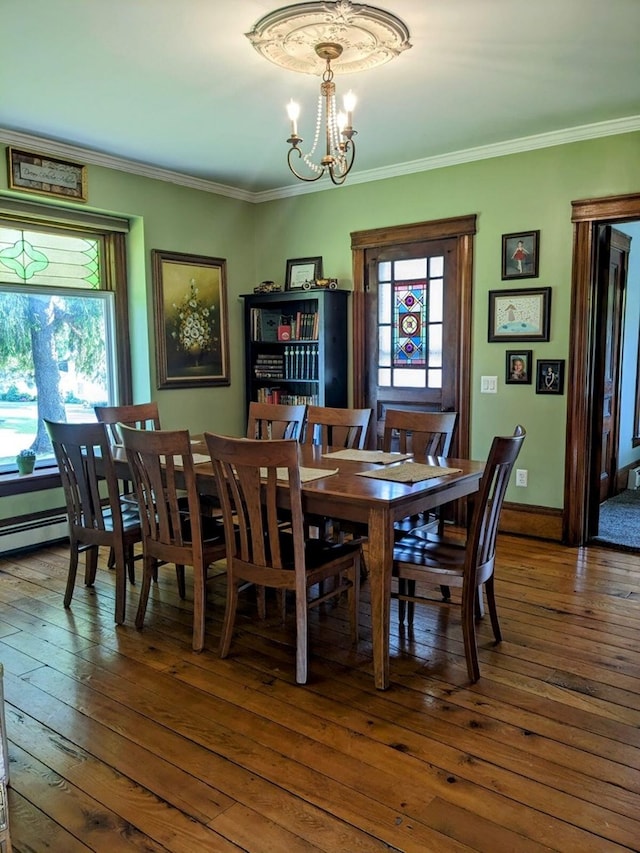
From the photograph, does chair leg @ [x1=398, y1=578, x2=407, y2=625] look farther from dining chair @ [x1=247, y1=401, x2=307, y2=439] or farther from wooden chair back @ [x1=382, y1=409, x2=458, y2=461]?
dining chair @ [x1=247, y1=401, x2=307, y2=439]

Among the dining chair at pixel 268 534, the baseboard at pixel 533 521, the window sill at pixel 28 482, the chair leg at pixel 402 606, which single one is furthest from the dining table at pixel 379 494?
the window sill at pixel 28 482

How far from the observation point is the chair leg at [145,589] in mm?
3041

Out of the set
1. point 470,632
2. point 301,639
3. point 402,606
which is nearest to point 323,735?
point 301,639

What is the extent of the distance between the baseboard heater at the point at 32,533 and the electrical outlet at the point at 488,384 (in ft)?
10.2

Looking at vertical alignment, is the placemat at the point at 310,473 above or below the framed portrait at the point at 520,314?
below

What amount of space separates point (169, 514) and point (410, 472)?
1.11m

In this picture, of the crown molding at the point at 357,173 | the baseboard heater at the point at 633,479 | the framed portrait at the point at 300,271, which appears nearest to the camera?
the crown molding at the point at 357,173

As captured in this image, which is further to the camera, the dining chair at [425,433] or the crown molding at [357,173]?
the crown molding at [357,173]

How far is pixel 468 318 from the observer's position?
4633 mm

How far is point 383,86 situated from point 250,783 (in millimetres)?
3197

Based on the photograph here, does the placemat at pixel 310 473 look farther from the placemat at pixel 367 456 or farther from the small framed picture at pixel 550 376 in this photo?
the small framed picture at pixel 550 376

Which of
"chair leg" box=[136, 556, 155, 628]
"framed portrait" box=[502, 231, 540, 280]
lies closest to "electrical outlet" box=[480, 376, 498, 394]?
"framed portrait" box=[502, 231, 540, 280]

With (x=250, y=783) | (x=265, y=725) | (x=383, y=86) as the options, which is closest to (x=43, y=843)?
(x=250, y=783)

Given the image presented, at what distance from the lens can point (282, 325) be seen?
5.42 meters
